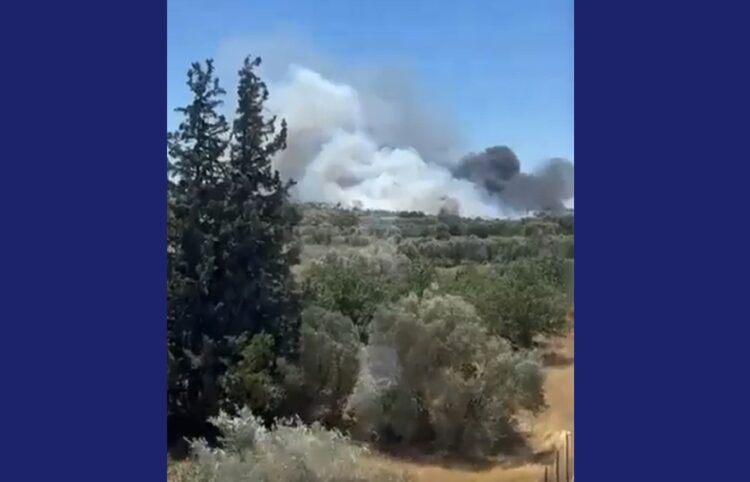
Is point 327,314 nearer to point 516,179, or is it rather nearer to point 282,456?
point 282,456

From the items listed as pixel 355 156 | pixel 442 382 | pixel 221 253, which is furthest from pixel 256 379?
pixel 355 156

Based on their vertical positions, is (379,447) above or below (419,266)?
below

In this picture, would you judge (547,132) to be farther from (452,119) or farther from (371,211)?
(371,211)

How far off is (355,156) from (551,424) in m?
1.44

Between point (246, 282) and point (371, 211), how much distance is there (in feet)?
2.07

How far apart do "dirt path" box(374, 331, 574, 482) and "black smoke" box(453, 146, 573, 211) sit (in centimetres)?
60

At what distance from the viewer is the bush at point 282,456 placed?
5227 mm

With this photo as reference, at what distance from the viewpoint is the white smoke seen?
5293mm

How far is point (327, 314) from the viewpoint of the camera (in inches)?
211

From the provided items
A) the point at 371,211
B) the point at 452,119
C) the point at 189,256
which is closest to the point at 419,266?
the point at 371,211

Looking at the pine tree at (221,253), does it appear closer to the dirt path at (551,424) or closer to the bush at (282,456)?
the bush at (282,456)

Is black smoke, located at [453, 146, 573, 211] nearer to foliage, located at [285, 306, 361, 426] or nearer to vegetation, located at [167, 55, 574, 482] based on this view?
vegetation, located at [167, 55, 574, 482]

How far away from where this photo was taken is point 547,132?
526cm

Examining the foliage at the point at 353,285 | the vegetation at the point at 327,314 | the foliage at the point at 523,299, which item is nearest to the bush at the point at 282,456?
the vegetation at the point at 327,314
